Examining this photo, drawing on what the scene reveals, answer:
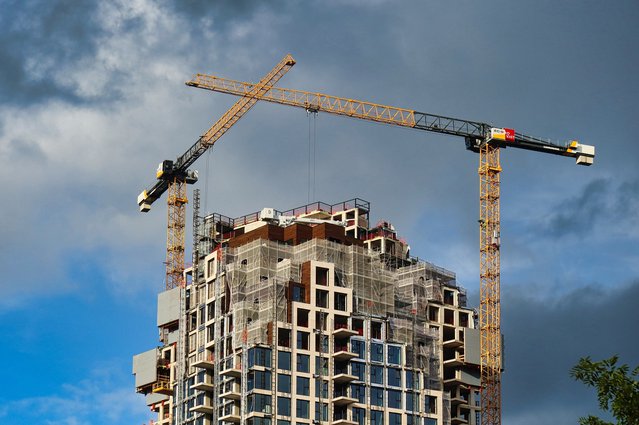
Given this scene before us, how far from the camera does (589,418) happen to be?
86.7 meters

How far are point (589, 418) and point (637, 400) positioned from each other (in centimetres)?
295

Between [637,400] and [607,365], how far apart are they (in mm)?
2647

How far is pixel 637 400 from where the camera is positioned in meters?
86.5

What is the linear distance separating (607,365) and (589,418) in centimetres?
325
